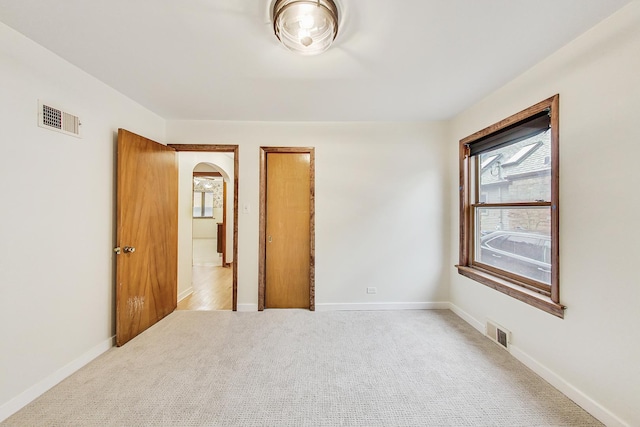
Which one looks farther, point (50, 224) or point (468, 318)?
point (468, 318)

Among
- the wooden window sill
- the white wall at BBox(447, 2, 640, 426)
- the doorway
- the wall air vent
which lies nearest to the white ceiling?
the white wall at BBox(447, 2, 640, 426)

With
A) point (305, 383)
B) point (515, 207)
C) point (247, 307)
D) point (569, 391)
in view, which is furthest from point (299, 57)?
point (569, 391)

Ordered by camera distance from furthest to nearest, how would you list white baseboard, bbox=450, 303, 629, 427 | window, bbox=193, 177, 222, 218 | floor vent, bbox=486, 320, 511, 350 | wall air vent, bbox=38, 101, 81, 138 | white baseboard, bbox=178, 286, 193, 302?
window, bbox=193, 177, 222, 218, white baseboard, bbox=178, 286, 193, 302, floor vent, bbox=486, 320, 511, 350, wall air vent, bbox=38, 101, 81, 138, white baseboard, bbox=450, 303, 629, 427

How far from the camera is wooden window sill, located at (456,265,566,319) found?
5.54ft

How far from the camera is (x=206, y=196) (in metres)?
9.75

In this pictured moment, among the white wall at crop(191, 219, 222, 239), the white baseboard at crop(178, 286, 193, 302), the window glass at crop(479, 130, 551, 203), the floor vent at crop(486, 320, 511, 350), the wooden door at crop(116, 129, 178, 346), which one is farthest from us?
the white wall at crop(191, 219, 222, 239)

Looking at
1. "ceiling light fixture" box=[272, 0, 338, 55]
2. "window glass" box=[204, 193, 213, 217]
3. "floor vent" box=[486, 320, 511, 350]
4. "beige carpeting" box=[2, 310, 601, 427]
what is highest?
"ceiling light fixture" box=[272, 0, 338, 55]

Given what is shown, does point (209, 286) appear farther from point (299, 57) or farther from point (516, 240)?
point (516, 240)

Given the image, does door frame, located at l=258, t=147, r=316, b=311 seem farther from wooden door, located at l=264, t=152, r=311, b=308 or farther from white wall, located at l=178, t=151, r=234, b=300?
white wall, located at l=178, t=151, r=234, b=300

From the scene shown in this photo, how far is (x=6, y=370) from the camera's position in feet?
4.76

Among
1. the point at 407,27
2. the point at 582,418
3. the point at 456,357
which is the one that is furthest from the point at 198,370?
the point at 407,27

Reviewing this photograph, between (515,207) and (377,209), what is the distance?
54.1 inches

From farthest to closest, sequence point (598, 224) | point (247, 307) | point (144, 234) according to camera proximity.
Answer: point (247, 307)
point (144, 234)
point (598, 224)

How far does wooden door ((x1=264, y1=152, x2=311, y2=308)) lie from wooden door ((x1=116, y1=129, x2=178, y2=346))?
1.18 metres
